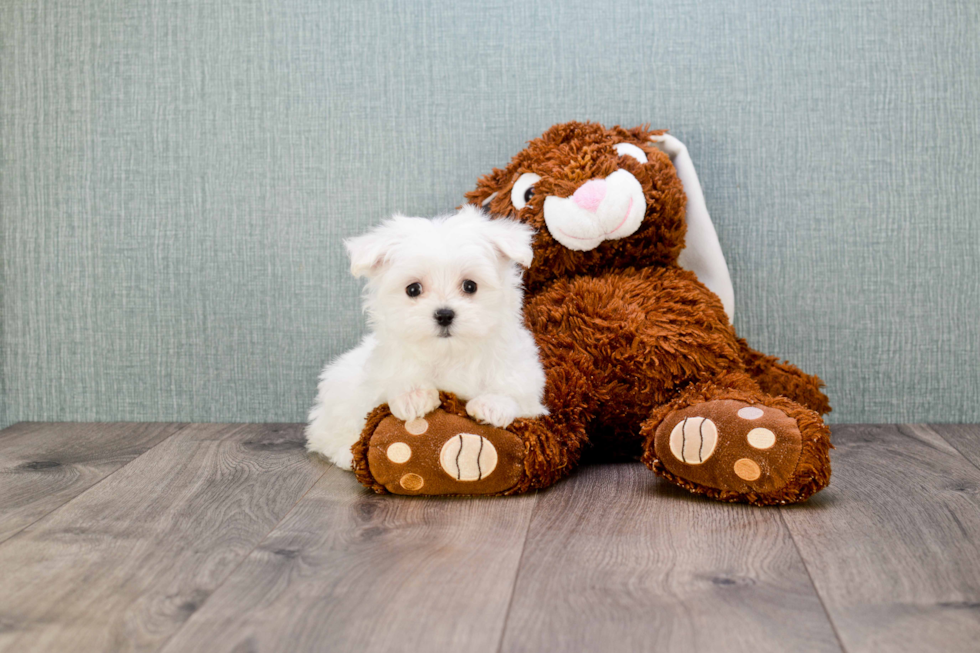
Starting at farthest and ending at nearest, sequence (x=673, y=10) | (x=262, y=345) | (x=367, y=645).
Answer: (x=262, y=345) → (x=673, y=10) → (x=367, y=645)

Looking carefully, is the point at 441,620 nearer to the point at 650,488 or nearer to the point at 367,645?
the point at 367,645

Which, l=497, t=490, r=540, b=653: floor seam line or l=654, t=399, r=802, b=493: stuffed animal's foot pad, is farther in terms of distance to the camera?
l=654, t=399, r=802, b=493: stuffed animal's foot pad

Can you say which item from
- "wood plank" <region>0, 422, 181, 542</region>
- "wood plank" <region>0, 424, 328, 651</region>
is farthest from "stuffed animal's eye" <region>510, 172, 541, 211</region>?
"wood plank" <region>0, 422, 181, 542</region>

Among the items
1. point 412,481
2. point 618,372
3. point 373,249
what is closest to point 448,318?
point 373,249

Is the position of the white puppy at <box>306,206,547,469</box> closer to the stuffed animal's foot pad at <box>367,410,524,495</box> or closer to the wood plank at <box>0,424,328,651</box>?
the stuffed animal's foot pad at <box>367,410,524,495</box>

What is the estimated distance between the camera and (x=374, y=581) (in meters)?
0.98

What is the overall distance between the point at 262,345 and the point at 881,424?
1.38 meters

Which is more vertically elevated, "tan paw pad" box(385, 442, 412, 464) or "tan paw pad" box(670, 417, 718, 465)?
"tan paw pad" box(670, 417, 718, 465)

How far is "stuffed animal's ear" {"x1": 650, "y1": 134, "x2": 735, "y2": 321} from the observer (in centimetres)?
165

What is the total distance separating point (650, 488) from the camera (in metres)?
1.36

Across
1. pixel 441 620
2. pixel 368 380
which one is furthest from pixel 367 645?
pixel 368 380

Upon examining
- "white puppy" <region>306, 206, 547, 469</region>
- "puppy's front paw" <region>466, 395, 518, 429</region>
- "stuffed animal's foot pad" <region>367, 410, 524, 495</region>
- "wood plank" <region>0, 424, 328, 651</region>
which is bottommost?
"wood plank" <region>0, 424, 328, 651</region>

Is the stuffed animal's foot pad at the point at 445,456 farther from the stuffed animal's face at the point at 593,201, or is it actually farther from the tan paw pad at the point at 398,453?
the stuffed animal's face at the point at 593,201

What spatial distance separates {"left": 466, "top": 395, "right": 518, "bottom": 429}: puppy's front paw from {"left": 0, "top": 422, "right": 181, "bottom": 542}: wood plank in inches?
26.6
